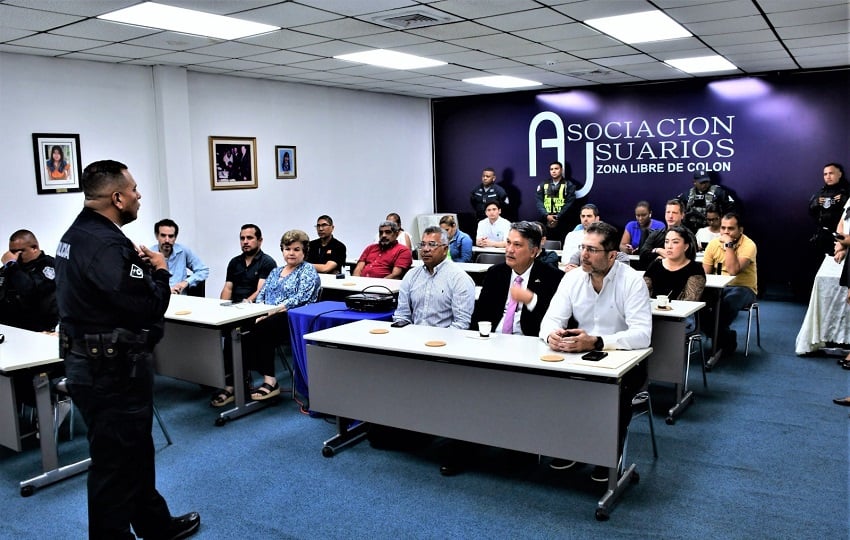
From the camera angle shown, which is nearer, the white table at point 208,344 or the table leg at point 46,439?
the table leg at point 46,439

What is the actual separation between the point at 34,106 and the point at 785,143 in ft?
29.1

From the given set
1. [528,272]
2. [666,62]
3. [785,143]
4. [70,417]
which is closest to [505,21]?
[528,272]

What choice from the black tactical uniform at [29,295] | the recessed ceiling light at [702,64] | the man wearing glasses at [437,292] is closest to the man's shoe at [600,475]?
the man wearing glasses at [437,292]

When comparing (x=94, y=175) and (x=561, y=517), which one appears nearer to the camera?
(x=94, y=175)

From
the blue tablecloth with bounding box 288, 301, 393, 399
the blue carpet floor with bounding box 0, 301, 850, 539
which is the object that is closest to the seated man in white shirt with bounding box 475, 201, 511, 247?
the blue tablecloth with bounding box 288, 301, 393, 399

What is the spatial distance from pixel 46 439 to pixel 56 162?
383cm

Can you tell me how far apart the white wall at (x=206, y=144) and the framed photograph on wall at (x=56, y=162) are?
7cm

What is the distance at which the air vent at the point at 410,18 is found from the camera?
527 centimetres

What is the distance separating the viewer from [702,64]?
8430 millimetres

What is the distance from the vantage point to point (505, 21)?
5.71m

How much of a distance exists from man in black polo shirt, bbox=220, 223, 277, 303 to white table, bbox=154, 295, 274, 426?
68 cm

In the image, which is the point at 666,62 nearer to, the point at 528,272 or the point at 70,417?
the point at 528,272

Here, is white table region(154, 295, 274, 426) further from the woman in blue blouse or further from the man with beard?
the man with beard

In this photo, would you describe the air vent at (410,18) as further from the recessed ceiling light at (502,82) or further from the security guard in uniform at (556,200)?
the security guard in uniform at (556,200)
